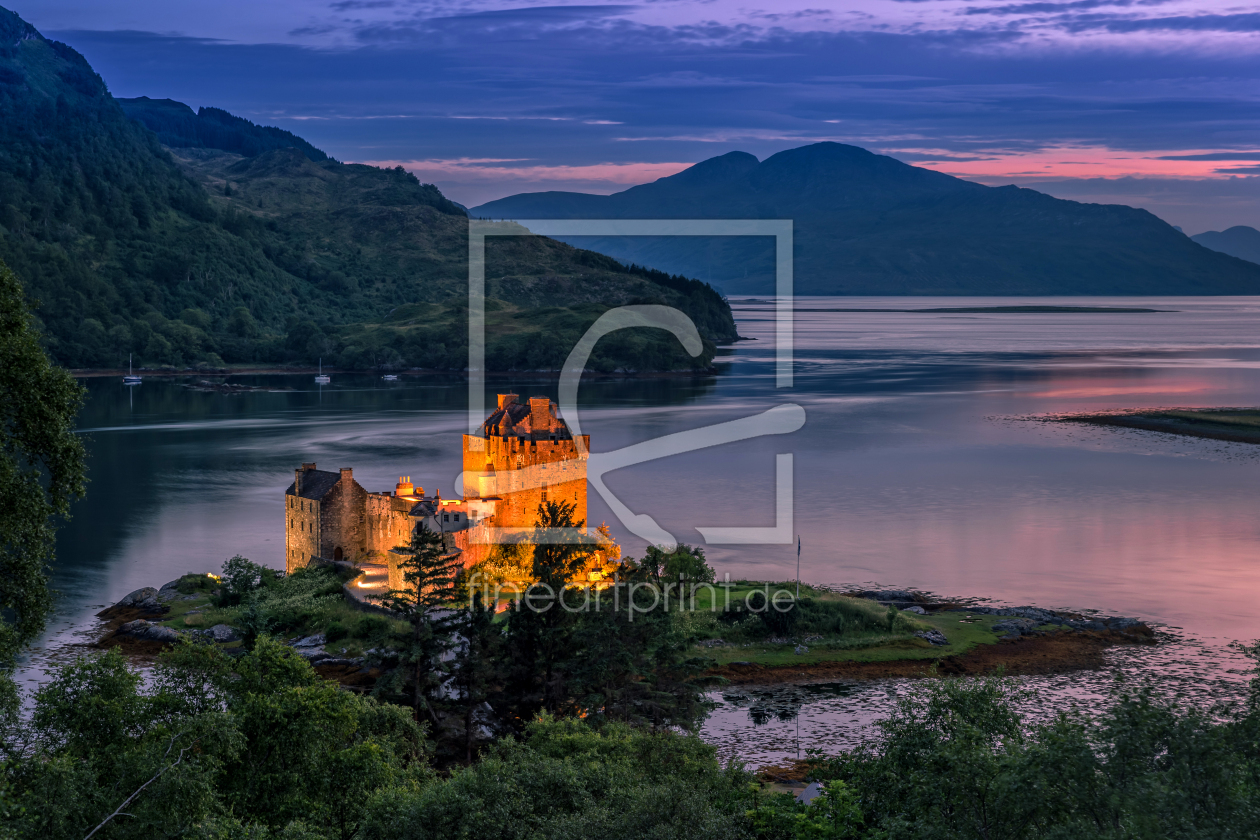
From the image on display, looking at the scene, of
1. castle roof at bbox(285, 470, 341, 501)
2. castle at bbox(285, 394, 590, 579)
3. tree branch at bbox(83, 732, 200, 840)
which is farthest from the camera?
castle roof at bbox(285, 470, 341, 501)

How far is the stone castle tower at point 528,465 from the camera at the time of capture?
48.1 meters

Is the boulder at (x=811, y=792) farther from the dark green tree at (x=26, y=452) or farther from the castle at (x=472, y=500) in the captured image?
the castle at (x=472, y=500)

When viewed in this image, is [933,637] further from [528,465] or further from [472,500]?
[472,500]

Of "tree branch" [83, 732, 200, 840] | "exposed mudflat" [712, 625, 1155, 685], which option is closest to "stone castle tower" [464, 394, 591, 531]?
"exposed mudflat" [712, 625, 1155, 685]

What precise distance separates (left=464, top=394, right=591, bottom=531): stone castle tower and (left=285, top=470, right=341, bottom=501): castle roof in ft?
21.2

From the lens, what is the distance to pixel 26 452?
1831cm

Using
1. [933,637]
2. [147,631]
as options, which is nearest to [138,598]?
[147,631]

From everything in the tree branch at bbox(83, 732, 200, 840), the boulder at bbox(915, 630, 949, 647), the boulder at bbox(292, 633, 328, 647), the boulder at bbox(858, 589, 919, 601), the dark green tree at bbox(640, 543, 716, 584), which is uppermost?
the tree branch at bbox(83, 732, 200, 840)

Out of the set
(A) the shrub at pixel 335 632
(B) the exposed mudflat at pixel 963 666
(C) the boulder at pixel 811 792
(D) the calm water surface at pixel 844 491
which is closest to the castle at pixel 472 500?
(A) the shrub at pixel 335 632

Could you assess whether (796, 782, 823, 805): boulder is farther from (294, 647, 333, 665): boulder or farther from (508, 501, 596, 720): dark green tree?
(294, 647, 333, 665): boulder

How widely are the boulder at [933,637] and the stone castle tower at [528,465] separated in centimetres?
1405

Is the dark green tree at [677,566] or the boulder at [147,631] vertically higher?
the dark green tree at [677,566]

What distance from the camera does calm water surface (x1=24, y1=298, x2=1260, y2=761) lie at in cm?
5253

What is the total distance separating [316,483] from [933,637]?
1050 inches
